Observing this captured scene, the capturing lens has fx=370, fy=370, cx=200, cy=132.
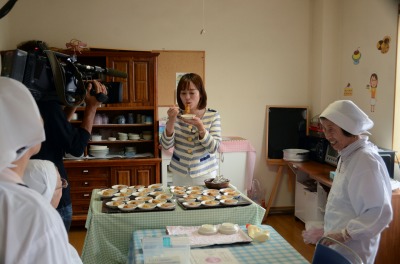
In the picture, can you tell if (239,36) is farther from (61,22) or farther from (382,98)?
(61,22)

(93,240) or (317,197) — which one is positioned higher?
(93,240)

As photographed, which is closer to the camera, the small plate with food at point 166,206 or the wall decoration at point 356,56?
the small plate with food at point 166,206

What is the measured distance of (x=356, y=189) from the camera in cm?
183

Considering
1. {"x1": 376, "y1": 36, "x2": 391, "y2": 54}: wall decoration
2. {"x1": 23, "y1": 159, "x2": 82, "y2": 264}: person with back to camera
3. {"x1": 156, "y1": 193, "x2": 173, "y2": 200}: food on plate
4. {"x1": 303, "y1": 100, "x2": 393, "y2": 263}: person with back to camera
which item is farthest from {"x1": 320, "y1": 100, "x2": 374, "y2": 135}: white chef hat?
{"x1": 376, "y1": 36, "x2": 391, "y2": 54}: wall decoration

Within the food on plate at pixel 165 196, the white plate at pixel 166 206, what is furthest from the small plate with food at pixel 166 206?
the food on plate at pixel 165 196

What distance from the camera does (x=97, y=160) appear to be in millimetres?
4086

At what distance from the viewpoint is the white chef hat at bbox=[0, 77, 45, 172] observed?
0.90m

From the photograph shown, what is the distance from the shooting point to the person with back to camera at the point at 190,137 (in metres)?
2.61

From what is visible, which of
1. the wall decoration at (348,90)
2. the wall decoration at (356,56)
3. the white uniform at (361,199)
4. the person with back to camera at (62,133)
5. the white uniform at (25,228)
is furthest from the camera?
the wall decoration at (348,90)

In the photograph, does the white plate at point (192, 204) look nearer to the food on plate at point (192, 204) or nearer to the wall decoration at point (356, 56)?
the food on plate at point (192, 204)

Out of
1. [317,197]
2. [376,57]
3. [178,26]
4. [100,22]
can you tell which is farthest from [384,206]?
[100,22]

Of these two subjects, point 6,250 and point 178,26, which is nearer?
point 6,250

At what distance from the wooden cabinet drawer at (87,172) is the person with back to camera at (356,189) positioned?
2.66 m

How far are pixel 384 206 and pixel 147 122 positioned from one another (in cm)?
297
